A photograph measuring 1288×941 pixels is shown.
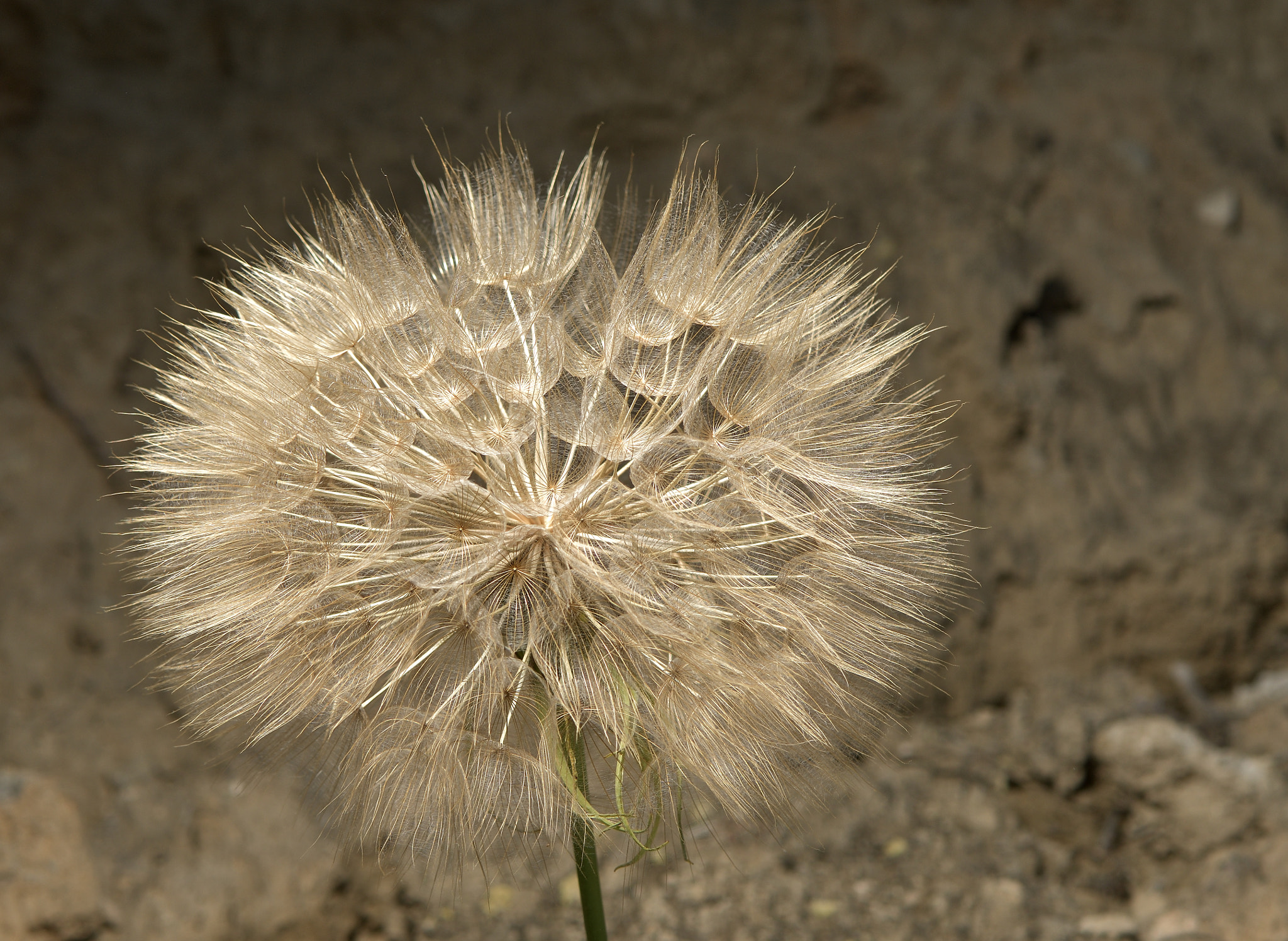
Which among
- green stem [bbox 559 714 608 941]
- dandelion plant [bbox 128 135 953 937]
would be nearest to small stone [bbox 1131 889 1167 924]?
dandelion plant [bbox 128 135 953 937]

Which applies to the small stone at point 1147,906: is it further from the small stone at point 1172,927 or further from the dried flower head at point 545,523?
the dried flower head at point 545,523

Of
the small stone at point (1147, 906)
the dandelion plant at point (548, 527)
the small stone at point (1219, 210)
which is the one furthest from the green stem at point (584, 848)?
the small stone at point (1219, 210)

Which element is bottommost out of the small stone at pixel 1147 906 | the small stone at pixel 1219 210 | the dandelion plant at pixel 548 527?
the small stone at pixel 1147 906

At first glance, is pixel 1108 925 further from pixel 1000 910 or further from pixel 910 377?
pixel 910 377

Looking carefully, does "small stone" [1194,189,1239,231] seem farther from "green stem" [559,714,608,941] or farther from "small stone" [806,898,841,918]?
"green stem" [559,714,608,941]

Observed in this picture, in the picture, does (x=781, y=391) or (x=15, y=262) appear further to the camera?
(x=15, y=262)

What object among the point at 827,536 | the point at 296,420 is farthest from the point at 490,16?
the point at 827,536

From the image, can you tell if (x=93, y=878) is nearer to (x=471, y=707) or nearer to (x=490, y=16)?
(x=471, y=707)
